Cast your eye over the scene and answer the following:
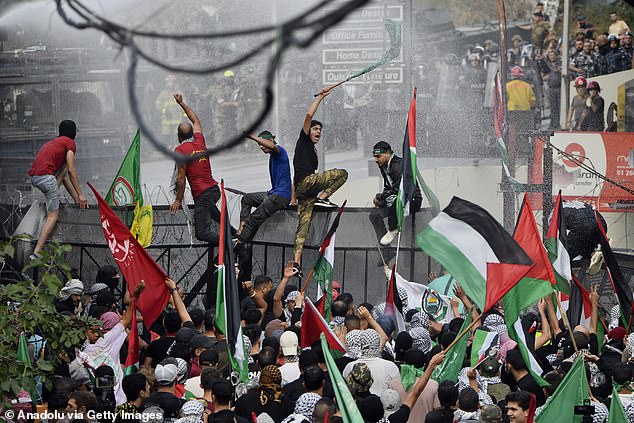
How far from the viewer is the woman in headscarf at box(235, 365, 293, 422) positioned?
7070mm

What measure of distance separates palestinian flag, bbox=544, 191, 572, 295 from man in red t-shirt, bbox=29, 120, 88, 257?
4.77m

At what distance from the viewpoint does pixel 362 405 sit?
666 centimetres

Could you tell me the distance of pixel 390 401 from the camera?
717cm

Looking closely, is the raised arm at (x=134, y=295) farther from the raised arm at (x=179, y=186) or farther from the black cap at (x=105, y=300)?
the raised arm at (x=179, y=186)

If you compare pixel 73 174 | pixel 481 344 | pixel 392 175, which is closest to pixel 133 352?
pixel 481 344

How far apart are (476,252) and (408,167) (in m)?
3.95

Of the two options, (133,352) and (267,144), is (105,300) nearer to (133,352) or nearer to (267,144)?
(133,352)

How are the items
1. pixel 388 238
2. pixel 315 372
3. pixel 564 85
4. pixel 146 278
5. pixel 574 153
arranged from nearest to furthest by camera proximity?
pixel 315 372, pixel 146 278, pixel 388 238, pixel 574 153, pixel 564 85

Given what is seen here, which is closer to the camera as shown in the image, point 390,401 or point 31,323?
point 31,323

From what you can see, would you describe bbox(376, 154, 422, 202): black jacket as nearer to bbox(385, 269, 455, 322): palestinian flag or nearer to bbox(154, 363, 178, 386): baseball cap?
bbox(385, 269, 455, 322): palestinian flag

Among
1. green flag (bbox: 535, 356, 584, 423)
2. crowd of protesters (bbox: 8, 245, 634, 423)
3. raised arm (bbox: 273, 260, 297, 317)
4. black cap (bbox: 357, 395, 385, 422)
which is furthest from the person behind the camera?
raised arm (bbox: 273, 260, 297, 317)

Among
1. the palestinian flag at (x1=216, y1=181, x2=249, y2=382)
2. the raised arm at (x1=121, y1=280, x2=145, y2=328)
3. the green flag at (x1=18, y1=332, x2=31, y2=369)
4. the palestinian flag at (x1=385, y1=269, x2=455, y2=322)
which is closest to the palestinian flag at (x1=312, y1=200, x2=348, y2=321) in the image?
the palestinian flag at (x1=385, y1=269, x2=455, y2=322)

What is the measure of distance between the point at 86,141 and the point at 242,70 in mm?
2589

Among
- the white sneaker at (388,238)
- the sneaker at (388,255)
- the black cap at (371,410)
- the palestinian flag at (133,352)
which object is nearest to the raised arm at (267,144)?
the white sneaker at (388,238)
